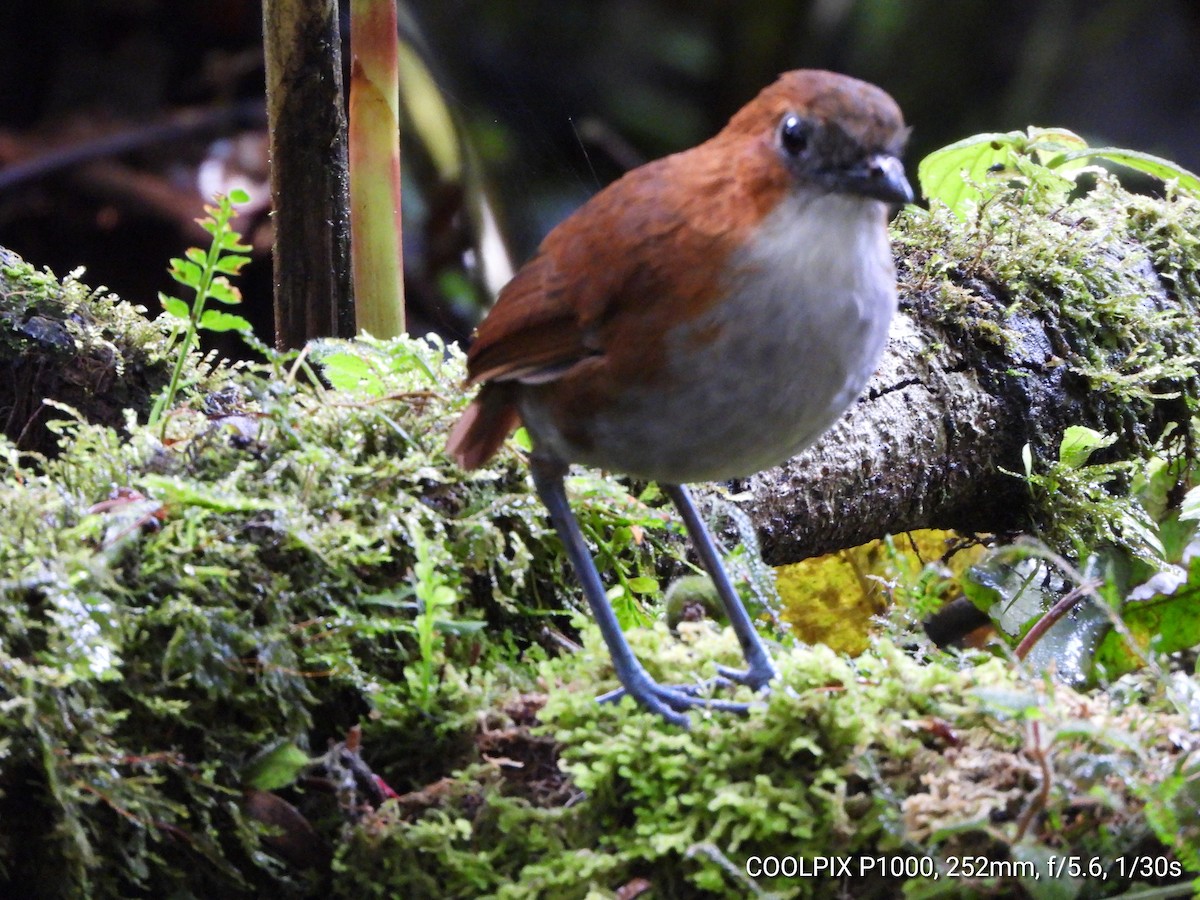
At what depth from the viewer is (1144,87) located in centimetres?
485

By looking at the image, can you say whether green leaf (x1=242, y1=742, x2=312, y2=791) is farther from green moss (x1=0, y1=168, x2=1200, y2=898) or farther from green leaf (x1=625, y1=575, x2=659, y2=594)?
green leaf (x1=625, y1=575, x2=659, y2=594)

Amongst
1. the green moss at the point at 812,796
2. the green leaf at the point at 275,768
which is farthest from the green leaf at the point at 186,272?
the green moss at the point at 812,796

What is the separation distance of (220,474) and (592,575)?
0.57 metres

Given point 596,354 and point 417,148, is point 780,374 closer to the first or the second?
point 596,354

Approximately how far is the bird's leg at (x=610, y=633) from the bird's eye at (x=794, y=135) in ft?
1.80

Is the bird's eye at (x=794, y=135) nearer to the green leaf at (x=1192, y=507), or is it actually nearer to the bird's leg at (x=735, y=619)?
the bird's leg at (x=735, y=619)

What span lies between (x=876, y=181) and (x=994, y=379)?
4.46 feet

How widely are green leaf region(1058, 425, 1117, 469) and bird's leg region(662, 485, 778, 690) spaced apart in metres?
1.06

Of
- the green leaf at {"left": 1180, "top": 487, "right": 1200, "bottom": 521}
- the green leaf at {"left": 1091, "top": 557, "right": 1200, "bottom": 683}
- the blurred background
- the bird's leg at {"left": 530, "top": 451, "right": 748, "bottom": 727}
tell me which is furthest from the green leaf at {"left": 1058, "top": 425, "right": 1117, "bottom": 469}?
the blurred background

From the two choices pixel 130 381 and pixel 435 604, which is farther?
pixel 130 381

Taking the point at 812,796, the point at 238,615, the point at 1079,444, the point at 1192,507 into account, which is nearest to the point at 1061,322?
the point at 1079,444

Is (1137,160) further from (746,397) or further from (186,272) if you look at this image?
(186,272)

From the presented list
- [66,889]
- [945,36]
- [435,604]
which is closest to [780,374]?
[435,604]

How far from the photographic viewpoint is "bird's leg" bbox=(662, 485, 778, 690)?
1.54 m
